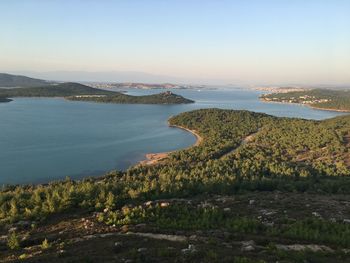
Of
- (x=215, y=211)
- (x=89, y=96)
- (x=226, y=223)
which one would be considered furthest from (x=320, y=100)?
(x=226, y=223)

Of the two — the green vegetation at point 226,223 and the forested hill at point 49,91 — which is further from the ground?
the green vegetation at point 226,223

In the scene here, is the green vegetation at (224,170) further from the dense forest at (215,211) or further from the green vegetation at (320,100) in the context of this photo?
the green vegetation at (320,100)

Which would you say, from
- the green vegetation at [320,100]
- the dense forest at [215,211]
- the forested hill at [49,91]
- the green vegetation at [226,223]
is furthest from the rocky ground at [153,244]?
the forested hill at [49,91]

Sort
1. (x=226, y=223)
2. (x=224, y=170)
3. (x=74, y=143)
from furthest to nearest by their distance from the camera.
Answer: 1. (x=74, y=143)
2. (x=224, y=170)
3. (x=226, y=223)

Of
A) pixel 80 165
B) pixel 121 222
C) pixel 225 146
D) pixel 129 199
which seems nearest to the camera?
pixel 121 222

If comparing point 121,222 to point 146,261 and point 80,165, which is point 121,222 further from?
point 80,165

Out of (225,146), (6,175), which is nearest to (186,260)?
(6,175)

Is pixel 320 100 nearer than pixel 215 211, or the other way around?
pixel 215 211

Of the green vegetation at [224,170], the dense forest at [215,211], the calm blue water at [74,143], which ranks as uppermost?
the dense forest at [215,211]

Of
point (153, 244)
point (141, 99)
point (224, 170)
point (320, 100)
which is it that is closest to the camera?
point (153, 244)

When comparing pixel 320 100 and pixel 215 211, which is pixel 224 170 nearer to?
pixel 215 211

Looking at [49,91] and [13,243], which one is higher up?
[13,243]
